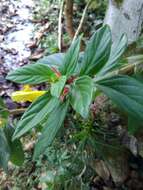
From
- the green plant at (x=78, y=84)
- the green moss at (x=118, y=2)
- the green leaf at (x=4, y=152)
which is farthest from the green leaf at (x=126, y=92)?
the green moss at (x=118, y=2)

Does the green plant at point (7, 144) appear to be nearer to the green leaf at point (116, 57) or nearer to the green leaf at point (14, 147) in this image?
the green leaf at point (14, 147)

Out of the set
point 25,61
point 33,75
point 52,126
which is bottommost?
point 25,61

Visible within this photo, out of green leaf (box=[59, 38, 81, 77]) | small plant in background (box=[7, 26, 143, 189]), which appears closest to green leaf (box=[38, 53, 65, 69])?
small plant in background (box=[7, 26, 143, 189])

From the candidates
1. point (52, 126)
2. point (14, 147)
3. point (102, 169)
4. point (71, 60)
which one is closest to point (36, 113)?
point (52, 126)

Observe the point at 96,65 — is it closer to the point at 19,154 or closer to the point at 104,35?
the point at 104,35

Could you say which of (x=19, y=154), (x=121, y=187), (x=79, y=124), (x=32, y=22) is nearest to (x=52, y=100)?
(x=19, y=154)

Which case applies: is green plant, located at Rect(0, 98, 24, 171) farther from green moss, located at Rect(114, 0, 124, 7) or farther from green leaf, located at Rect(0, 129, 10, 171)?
green moss, located at Rect(114, 0, 124, 7)

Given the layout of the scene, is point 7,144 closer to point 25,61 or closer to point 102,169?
point 102,169
